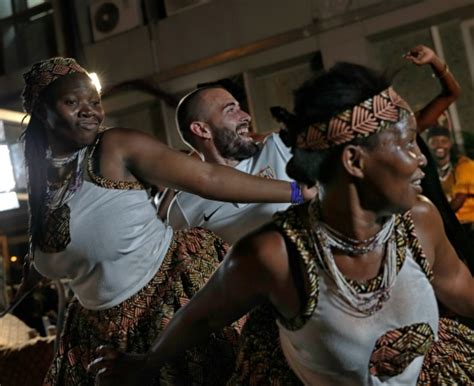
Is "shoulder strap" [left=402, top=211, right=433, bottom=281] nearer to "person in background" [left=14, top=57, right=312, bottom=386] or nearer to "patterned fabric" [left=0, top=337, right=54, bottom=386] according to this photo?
"person in background" [left=14, top=57, right=312, bottom=386]

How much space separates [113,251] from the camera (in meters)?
2.47

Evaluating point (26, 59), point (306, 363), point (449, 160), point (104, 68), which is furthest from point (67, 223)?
point (26, 59)

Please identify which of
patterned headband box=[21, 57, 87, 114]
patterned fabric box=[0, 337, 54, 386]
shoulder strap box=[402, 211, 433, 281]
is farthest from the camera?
patterned fabric box=[0, 337, 54, 386]

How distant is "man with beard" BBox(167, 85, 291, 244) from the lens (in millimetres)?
3055

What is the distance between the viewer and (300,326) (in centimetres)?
186

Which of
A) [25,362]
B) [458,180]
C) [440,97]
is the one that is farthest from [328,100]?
[458,180]

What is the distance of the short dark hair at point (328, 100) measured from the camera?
182 cm

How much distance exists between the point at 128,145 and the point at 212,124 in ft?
3.30

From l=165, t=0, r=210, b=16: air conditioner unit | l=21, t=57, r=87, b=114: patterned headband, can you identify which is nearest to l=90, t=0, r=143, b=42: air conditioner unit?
l=165, t=0, r=210, b=16: air conditioner unit

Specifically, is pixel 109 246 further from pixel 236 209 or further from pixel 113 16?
pixel 113 16

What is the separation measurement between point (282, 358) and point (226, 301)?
0.87 feet

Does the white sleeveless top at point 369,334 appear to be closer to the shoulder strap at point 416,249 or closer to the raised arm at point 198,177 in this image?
the shoulder strap at point 416,249

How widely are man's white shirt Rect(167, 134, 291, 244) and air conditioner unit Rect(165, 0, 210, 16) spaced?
755 cm

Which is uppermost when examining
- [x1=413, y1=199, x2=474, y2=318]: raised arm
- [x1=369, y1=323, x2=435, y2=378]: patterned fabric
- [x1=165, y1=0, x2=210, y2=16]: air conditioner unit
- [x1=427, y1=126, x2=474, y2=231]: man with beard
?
[x1=165, y1=0, x2=210, y2=16]: air conditioner unit
